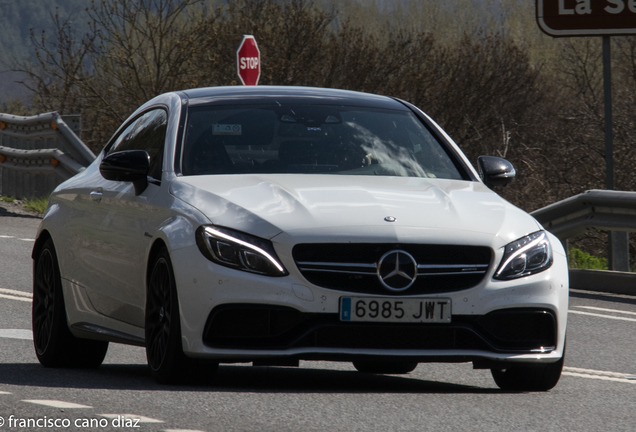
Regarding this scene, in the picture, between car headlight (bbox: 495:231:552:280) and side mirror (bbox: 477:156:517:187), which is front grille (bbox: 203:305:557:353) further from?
side mirror (bbox: 477:156:517:187)

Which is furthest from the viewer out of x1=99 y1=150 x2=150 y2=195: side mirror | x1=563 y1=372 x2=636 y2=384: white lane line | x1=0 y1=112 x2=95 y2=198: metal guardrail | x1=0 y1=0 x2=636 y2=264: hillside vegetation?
x1=0 y1=112 x2=95 y2=198: metal guardrail

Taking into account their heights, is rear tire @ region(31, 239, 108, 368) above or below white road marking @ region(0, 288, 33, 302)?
above

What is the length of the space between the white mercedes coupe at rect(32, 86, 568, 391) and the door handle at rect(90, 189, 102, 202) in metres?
0.08

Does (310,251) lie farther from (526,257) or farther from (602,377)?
(602,377)

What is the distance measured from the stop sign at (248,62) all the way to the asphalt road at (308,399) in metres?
10.4

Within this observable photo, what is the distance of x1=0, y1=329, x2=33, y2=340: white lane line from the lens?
8.52m

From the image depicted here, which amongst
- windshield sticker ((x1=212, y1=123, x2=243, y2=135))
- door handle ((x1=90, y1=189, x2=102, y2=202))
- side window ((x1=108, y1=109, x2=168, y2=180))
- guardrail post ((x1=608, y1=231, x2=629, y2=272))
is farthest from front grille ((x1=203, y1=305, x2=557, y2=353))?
guardrail post ((x1=608, y1=231, x2=629, y2=272))

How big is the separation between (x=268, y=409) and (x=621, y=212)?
7.16 meters

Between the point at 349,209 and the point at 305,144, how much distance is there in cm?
96

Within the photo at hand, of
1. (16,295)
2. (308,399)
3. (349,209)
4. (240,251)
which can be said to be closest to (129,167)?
(240,251)

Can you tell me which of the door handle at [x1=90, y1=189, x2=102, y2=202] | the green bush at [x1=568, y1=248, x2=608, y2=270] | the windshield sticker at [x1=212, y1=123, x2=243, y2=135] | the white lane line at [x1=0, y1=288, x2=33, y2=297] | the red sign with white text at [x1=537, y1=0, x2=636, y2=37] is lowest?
the green bush at [x1=568, y1=248, x2=608, y2=270]

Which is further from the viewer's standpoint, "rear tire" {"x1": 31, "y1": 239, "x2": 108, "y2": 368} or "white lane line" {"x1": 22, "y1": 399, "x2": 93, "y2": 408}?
"rear tire" {"x1": 31, "y1": 239, "x2": 108, "y2": 368}

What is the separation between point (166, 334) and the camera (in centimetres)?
594

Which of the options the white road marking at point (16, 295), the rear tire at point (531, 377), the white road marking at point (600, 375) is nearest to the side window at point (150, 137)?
the rear tire at point (531, 377)
